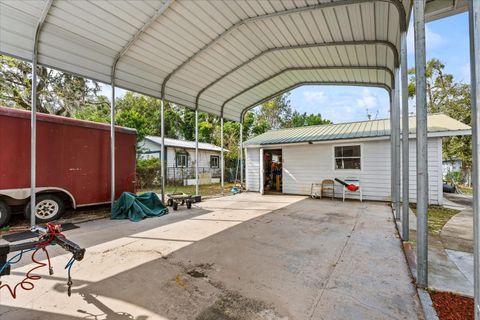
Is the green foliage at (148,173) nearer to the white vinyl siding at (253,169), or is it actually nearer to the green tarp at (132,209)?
the white vinyl siding at (253,169)

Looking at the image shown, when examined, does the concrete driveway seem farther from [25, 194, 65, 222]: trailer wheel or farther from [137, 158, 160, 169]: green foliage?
[137, 158, 160, 169]: green foliage

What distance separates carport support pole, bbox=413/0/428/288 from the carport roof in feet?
6.64

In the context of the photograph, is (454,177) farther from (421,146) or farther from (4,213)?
(4,213)

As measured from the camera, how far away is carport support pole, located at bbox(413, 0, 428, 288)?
2629 millimetres

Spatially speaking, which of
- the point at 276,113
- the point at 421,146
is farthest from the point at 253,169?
the point at 276,113

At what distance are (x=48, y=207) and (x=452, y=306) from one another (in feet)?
25.3

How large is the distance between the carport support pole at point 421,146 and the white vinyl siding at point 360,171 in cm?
654

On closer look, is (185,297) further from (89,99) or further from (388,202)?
(89,99)

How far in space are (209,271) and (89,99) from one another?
15.4m

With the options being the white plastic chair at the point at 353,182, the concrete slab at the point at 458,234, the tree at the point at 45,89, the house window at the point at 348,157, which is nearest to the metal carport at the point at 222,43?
the concrete slab at the point at 458,234

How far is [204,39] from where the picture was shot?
6512 millimetres

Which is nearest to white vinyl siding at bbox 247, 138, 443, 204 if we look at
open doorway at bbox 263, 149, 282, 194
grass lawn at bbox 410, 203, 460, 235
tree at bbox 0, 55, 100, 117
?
grass lawn at bbox 410, 203, 460, 235

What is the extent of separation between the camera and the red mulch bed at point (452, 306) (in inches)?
84.4

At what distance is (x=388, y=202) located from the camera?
8344 millimetres
